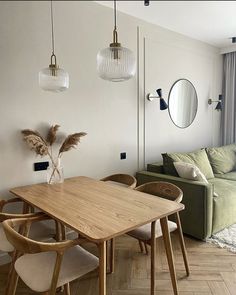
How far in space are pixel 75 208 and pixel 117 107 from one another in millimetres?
1572

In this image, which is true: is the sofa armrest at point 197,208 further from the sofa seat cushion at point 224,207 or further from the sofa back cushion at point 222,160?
the sofa back cushion at point 222,160

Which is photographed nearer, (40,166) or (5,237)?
(5,237)

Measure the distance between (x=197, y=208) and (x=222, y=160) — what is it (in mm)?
1465

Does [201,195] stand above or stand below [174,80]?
below

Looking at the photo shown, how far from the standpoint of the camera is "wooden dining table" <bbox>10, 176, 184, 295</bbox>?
1.32m

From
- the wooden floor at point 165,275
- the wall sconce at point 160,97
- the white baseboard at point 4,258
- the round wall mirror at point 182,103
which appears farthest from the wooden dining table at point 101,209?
the round wall mirror at point 182,103

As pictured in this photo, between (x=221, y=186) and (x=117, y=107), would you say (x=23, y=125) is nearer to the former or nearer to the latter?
(x=117, y=107)

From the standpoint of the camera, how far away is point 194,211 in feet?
8.41

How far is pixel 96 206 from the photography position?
5.55 ft

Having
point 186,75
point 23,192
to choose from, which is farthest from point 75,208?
point 186,75

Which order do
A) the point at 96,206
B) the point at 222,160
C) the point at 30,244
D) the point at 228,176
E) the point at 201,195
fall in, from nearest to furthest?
the point at 30,244
the point at 96,206
the point at 201,195
the point at 228,176
the point at 222,160

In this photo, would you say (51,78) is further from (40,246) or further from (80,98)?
(40,246)

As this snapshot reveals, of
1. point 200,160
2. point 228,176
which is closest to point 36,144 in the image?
point 200,160

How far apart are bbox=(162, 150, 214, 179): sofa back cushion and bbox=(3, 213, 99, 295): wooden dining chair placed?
166 centimetres
